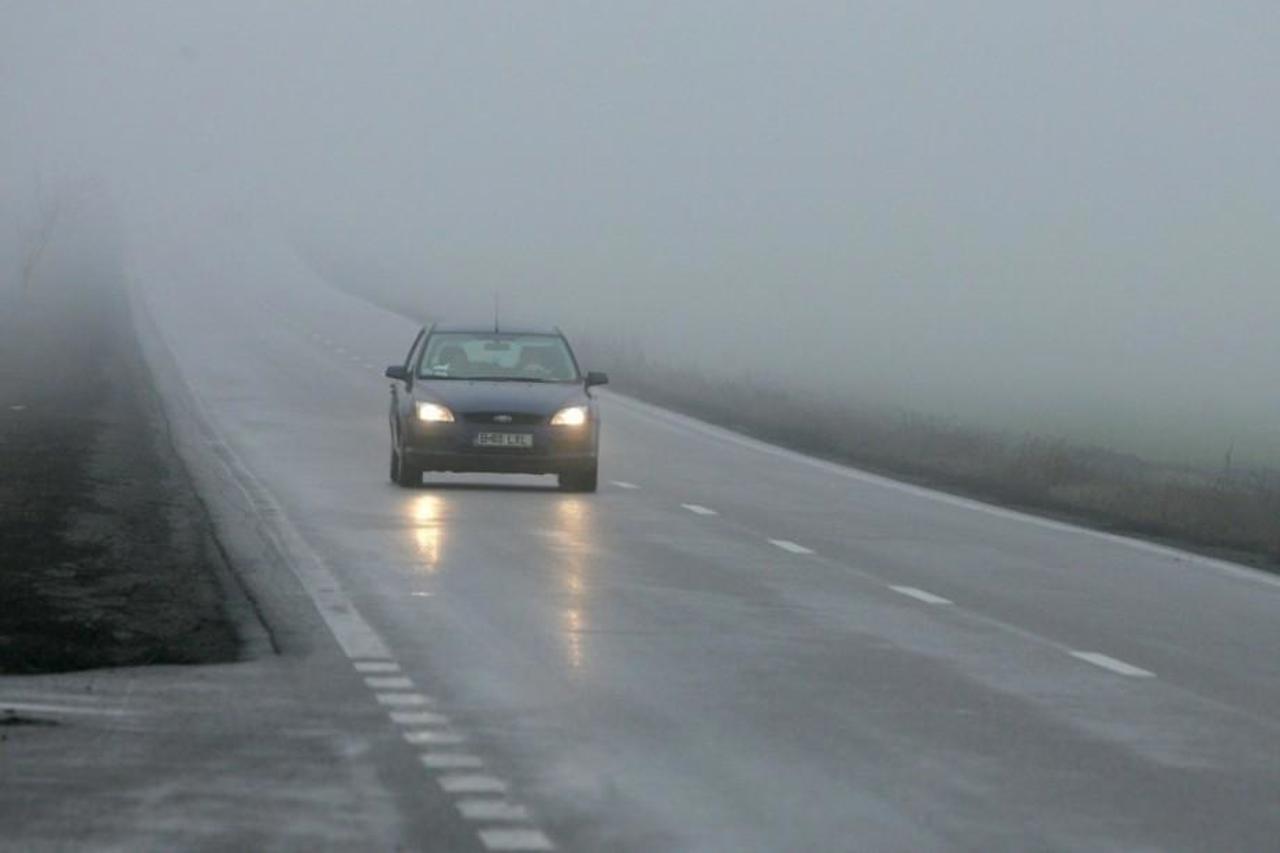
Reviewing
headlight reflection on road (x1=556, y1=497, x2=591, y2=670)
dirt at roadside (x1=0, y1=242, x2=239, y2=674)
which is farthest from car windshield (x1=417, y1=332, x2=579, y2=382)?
dirt at roadside (x1=0, y1=242, x2=239, y2=674)

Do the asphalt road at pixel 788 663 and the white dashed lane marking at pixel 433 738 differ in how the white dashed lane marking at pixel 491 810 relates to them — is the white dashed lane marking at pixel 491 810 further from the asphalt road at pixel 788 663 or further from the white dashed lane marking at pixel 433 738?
the white dashed lane marking at pixel 433 738

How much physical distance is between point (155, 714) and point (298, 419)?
27145 mm

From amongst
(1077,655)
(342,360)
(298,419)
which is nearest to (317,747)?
(1077,655)

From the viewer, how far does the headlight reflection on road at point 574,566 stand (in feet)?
48.9

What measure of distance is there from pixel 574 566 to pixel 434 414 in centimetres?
779

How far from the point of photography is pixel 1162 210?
375ft

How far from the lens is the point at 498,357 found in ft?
94.8

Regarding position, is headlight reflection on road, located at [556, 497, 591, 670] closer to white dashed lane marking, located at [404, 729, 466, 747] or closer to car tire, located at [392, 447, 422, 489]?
car tire, located at [392, 447, 422, 489]

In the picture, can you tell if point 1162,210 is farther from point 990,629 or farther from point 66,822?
point 66,822

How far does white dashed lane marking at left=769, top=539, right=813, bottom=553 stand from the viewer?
2158 cm

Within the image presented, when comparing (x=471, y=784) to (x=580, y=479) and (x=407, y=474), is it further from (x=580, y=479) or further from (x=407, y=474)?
(x=580, y=479)

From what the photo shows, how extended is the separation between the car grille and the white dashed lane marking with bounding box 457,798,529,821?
1737 centimetres

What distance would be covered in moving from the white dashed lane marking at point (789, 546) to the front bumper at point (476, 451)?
16.3 ft

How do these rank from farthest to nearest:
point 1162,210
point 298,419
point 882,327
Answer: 1. point 1162,210
2. point 882,327
3. point 298,419
